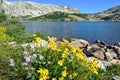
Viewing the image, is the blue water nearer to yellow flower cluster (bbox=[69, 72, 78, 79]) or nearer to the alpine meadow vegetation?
the alpine meadow vegetation

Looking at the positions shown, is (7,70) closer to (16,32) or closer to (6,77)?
(6,77)

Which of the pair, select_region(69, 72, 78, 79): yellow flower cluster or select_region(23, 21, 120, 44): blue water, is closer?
select_region(69, 72, 78, 79): yellow flower cluster

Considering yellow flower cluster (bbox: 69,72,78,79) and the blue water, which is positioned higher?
yellow flower cluster (bbox: 69,72,78,79)

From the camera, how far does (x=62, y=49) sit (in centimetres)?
880

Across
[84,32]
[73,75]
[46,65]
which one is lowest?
[84,32]

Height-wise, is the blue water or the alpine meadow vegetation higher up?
the alpine meadow vegetation

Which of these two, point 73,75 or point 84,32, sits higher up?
point 73,75

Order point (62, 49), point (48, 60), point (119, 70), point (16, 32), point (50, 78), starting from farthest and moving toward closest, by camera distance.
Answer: point (16, 32) < point (119, 70) < point (62, 49) < point (48, 60) < point (50, 78)

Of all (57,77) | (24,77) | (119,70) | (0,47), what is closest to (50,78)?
(57,77)

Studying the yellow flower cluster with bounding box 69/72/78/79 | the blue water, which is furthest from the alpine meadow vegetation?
the blue water

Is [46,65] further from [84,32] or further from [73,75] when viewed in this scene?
[84,32]

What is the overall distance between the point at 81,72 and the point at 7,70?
2029mm

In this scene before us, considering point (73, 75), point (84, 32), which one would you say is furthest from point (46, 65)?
point (84, 32)

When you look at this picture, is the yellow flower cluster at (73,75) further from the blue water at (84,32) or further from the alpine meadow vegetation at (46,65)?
the blue water at (84,32)
